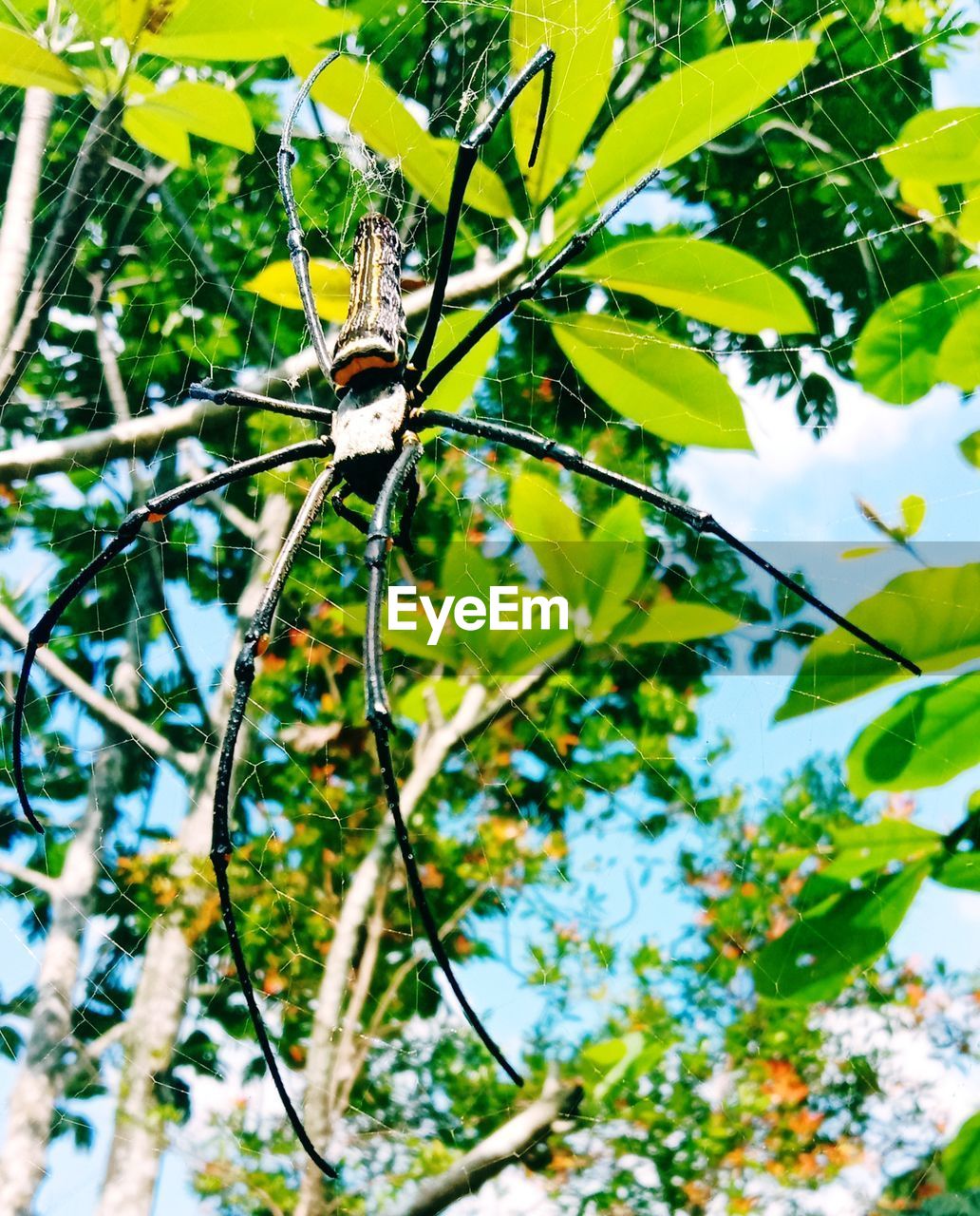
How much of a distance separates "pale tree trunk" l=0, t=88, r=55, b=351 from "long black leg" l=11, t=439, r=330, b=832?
60cm

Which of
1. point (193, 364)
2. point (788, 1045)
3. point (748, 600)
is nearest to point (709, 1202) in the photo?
point (788, 1045)

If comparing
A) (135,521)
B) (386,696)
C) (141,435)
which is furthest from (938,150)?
(141,435)

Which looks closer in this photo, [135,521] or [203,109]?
[135,521]

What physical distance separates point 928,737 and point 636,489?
416mm

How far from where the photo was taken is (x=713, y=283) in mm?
1125

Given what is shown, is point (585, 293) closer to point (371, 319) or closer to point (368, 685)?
point (371, 319)

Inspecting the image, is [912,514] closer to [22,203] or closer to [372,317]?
[372,317]

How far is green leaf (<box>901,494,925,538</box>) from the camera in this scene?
989 millimetres

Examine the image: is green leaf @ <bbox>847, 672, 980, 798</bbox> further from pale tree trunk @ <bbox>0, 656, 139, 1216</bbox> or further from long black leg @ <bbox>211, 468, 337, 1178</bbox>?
pale tree trunk @ <bbox>0, 656, 139, 1216</bbox>

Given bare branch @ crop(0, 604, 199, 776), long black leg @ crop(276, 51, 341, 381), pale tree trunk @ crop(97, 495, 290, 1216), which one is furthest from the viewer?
pale tree trunk @ crop(97, 495, 290, 1216)

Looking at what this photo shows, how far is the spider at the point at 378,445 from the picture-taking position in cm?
93

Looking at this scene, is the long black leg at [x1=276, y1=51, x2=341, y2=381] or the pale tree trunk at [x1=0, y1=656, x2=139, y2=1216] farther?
the pale tree trunk at [x1=0, y1=656, x2=139, y2=1216]

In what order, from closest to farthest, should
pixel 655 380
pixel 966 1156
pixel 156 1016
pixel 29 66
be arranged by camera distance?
1. pixel 966 1156
2. pixel 655 380
3. pixel 29 66
4. pixel 156 1016

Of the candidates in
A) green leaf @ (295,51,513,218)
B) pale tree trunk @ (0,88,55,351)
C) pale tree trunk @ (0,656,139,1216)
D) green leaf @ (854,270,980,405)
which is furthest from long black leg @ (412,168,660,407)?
pale tree trunk @ (0,656,139,1216)
